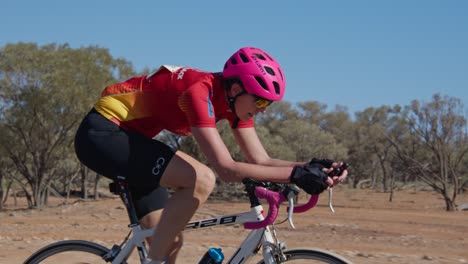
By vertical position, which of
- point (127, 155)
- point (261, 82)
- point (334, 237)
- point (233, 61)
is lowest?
point (334, 237)

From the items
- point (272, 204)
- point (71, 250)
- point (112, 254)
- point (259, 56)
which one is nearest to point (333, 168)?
point (272, 204)

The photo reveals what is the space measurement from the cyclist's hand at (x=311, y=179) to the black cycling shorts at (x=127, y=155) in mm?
745

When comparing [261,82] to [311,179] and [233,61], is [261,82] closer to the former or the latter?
[233,61]

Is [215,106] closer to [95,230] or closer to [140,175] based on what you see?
[140,175]

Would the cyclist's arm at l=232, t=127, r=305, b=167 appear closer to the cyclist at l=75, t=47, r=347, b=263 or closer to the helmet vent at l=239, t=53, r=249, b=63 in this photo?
the cyclist at l=75, t=47, r=347, b=263

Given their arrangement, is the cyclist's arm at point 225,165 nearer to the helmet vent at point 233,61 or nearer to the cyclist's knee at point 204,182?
the cyclist's knee at point 204,182

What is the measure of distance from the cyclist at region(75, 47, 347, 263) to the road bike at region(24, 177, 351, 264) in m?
0.07

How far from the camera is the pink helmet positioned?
324cm

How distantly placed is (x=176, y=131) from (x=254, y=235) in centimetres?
86

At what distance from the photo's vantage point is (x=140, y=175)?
3.28 meters

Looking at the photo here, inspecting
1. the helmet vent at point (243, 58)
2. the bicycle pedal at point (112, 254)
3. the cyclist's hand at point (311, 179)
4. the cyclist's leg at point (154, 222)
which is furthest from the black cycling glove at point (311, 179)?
the bicycle pedal at point (112, 254)

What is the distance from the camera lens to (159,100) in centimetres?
346

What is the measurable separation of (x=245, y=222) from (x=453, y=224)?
15558mm

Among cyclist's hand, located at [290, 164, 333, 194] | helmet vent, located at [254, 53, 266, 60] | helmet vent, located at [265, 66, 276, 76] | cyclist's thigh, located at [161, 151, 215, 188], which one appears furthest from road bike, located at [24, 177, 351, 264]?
helmet vent, located at [254, 53, 266, 60]
